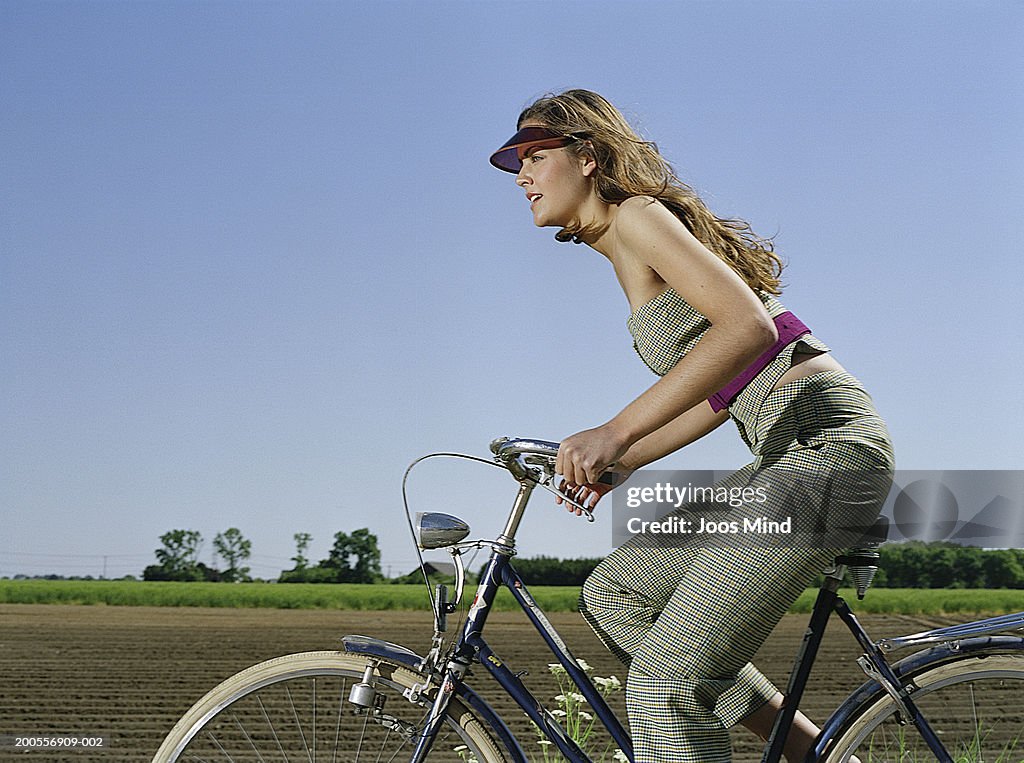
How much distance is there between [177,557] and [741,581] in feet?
26.9

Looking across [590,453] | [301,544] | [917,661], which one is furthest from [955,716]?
[301,544]

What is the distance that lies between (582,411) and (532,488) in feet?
7.68

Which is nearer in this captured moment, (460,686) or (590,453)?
(590,453)

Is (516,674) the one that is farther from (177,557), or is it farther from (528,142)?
(177,557)

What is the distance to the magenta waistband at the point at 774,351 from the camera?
4.12 ft

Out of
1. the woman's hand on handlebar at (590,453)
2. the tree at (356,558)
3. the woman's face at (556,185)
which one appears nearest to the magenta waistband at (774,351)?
the woman's hand on handlebar at (590,453)

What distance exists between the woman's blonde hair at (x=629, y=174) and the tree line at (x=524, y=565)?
0.47m

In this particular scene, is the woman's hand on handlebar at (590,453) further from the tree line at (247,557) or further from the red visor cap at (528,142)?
the tree line at (247,557)

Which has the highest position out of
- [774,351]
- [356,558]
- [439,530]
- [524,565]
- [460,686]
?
[356,558]

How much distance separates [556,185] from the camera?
1.33m

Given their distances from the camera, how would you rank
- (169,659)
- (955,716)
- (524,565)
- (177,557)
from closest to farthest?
(955,716), (524,565), (169,659), (177,557)

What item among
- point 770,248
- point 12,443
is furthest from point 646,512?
point 12,443

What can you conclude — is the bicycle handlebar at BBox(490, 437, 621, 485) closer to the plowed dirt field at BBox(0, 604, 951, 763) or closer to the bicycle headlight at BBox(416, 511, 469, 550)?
the bicycle headlight at BBox(416, 511, 469, 550)

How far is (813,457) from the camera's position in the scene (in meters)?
1.24
